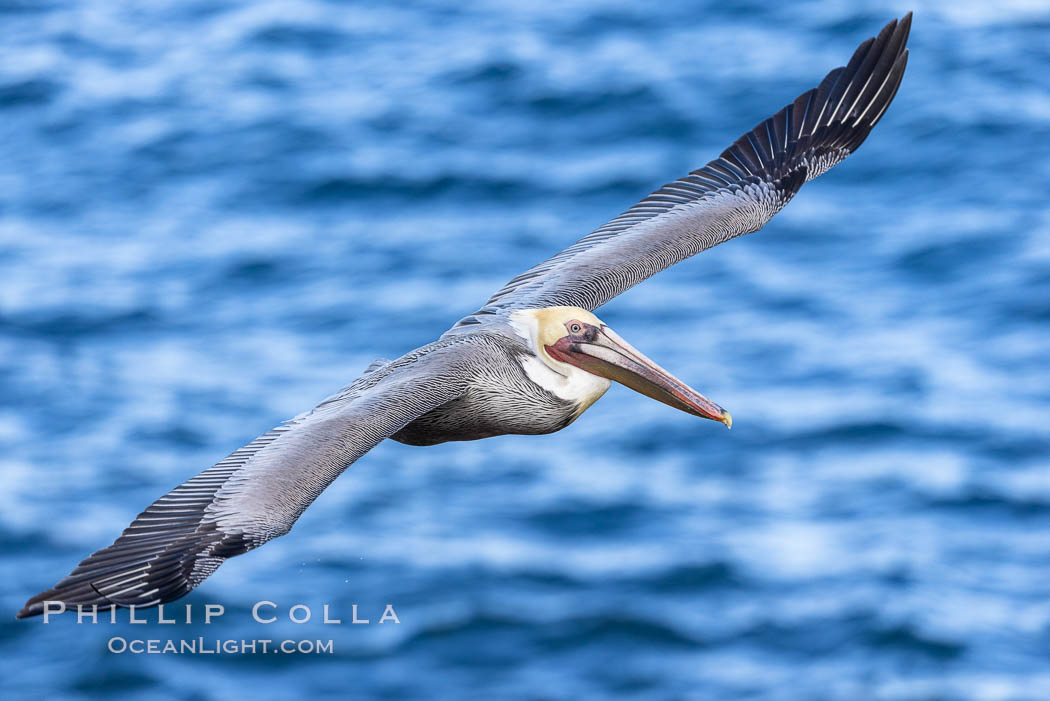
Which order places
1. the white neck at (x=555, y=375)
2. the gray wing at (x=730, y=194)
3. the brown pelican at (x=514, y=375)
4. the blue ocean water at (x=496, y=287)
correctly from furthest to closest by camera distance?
the blue ocean water at (x=496, y=287), the gray wing at (x=730, y=194), the white neck at (x=555, y=375), the brown pelican at (x=514, y=375)

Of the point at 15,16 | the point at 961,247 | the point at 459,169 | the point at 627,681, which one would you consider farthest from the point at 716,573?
the point at 15,16

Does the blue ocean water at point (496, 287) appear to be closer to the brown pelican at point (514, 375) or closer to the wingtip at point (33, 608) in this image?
the brown pelican at point (514, 375)

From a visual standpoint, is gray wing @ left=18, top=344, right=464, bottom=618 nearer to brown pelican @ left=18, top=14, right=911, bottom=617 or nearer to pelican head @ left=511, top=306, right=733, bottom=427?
brown pelican @ left=18, top=14, right=911, bottom=617

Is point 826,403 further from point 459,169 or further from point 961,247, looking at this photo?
point 459,169

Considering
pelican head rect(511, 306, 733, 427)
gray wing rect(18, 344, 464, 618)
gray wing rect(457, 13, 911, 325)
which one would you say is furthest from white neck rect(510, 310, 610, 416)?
gray wing rect(457, 13, 911, 325)

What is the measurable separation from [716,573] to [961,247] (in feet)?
21.0

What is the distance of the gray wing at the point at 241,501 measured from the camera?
32.3 ft

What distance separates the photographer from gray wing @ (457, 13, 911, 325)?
43.1ft

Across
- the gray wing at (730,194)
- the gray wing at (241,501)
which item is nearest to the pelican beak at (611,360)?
the gray wing at (241,501)

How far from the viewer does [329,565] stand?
71.7 feet

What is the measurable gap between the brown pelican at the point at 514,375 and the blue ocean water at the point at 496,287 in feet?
27.2

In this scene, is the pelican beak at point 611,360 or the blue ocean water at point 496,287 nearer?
the pelican beak at point 611,360

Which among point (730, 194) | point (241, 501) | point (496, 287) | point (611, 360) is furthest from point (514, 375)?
point (496, 287)

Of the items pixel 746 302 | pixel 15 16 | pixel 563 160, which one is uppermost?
pixel 15 16
